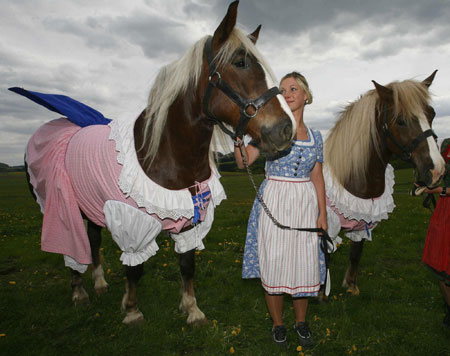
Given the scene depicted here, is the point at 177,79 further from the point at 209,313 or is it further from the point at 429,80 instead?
the point at 429,80

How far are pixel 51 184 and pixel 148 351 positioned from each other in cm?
208

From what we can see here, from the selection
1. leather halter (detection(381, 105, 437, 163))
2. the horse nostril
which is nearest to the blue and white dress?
the horse nostril

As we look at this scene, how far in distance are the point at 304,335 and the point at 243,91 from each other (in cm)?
255

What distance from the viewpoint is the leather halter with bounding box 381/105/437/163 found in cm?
323

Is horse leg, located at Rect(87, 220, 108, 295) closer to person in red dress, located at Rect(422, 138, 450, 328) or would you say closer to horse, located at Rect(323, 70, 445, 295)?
horse, located at Rect(323, 70, 445, 295)

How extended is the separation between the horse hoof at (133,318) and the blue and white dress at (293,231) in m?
1.55

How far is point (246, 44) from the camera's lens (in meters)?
2.33

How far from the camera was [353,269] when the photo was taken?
14.1 feet

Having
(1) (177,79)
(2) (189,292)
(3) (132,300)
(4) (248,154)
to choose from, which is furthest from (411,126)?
(3) (132,300)

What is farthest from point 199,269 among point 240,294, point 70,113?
point 70,113

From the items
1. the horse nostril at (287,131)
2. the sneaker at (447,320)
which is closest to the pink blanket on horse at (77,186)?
the horse nostril at (287,131)

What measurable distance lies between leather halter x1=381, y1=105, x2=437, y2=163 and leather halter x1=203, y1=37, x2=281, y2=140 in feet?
6.65

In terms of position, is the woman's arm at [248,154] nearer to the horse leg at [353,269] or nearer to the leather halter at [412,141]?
the leather halter at [412,141]

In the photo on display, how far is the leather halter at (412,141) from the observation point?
127 inches
